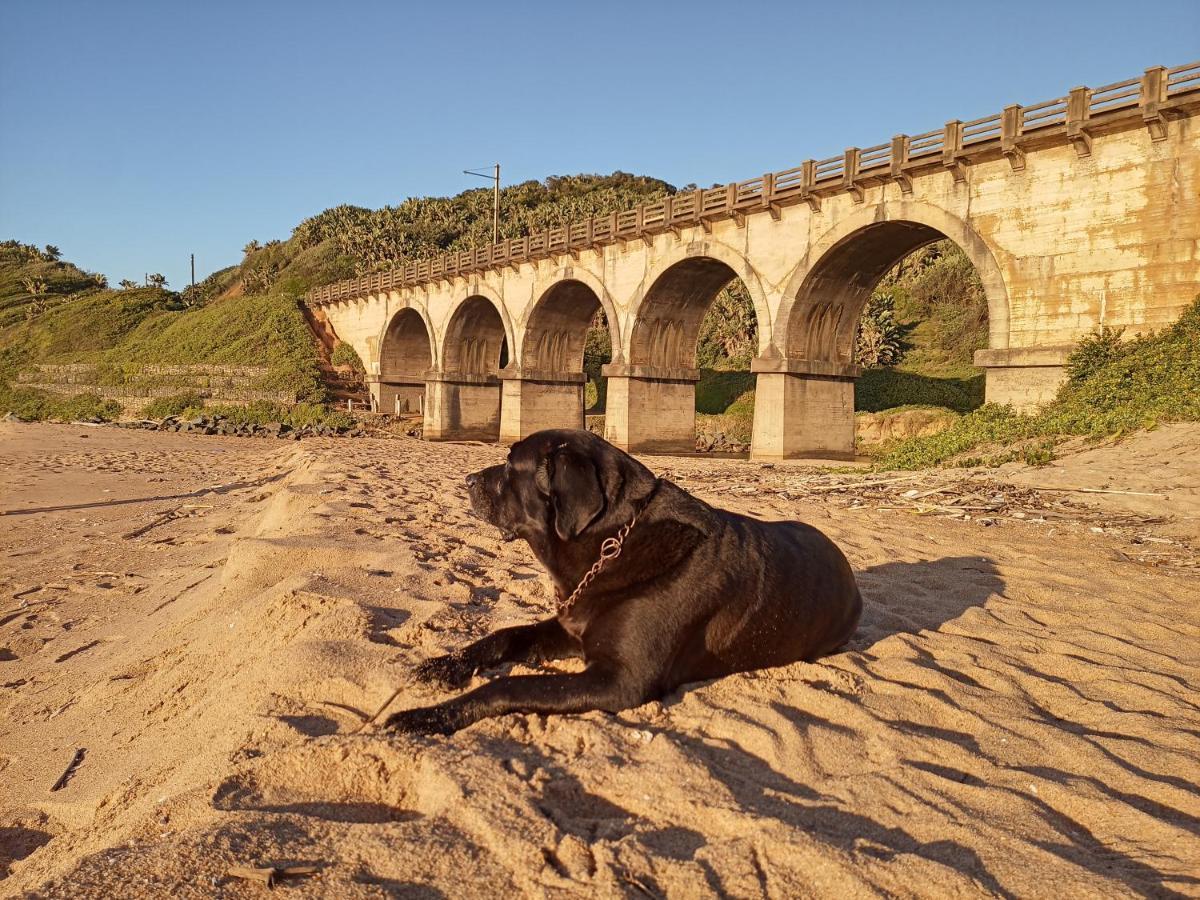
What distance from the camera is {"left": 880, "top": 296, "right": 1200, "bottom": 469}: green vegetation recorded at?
1165 centimetres

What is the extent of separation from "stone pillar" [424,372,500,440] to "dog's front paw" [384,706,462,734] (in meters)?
33.3

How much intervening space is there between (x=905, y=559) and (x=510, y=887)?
5.27 meters

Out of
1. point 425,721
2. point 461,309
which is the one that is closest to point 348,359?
point 461,309

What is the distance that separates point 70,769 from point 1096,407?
14.4 metres

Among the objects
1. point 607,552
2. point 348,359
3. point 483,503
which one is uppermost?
point 348,359

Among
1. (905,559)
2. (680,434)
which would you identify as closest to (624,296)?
(680,434)

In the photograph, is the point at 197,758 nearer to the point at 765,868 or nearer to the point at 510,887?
the point at 510,887

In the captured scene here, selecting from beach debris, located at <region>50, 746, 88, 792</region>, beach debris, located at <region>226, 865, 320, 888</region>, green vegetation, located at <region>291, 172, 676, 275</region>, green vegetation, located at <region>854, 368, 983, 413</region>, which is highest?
green vegetation, located at <region>291, 172, 676, 275</region>

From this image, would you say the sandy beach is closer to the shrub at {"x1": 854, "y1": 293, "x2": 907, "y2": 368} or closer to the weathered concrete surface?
A: the weathered concrete surface

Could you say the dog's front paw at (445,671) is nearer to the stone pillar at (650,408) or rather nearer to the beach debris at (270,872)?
the beach debris at (270,872)

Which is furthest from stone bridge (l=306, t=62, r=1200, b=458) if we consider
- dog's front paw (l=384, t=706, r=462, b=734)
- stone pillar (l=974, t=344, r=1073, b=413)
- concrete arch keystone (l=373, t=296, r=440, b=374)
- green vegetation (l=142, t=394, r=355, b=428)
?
dog's front paw (l=384, t=706, r=462, b=734)

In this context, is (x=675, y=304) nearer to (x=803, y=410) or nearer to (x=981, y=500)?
(x=803, y=410)

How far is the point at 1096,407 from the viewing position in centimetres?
1322

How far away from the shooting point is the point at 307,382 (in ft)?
132
